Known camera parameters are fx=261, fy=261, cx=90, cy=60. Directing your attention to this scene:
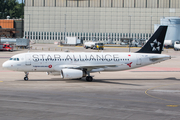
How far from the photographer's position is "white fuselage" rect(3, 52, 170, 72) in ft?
121

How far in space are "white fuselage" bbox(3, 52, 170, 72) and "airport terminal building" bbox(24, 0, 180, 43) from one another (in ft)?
385

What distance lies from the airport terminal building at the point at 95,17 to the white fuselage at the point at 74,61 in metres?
117

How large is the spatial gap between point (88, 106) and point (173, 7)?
147475 mm

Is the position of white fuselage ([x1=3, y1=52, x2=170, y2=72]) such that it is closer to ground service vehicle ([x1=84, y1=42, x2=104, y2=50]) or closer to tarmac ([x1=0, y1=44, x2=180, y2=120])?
tarmac ([x1=0, y1=44, x2=180, y2=120])

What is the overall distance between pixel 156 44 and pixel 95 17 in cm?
11937

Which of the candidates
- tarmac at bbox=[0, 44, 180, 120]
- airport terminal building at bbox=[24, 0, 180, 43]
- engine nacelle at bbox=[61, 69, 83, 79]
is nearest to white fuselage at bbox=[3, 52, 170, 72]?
engine nacelle at bbox=[61, 69, 83, 79]

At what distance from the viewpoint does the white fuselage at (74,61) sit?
3691 cm

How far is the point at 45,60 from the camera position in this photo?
37.3 metres

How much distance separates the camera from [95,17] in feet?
520

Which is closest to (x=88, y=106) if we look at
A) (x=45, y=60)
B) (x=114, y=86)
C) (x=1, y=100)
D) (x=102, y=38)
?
(x=1, y=100)

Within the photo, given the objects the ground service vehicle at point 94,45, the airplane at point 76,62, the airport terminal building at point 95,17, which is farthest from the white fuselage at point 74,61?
the airport terminal building at point 95,17

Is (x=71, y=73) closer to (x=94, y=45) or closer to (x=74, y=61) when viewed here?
A: (x=74, y=61)

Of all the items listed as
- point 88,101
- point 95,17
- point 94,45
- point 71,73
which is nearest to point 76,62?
point 71,73

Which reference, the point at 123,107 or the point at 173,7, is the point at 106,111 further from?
the point at 173,7
